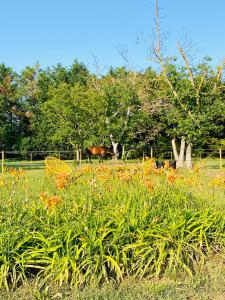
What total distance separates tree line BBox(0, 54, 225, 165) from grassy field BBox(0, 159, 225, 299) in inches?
641

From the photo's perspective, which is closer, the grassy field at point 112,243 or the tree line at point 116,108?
the grassy field at point 112,243

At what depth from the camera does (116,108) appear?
29359mm

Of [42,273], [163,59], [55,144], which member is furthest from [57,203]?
[55,144]

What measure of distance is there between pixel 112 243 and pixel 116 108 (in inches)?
1014

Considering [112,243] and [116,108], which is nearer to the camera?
[112,243]

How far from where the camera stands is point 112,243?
3881 mm

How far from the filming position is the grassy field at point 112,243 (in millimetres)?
3598

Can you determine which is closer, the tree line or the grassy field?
the grassy field

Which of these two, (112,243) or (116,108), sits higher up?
(116,108)

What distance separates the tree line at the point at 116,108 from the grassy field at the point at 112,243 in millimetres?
16292

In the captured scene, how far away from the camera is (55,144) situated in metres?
36.4

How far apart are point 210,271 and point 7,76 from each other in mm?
41427

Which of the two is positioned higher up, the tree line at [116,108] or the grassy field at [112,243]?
the tree line at [116,108]

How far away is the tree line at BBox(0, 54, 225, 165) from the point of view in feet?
69.5
